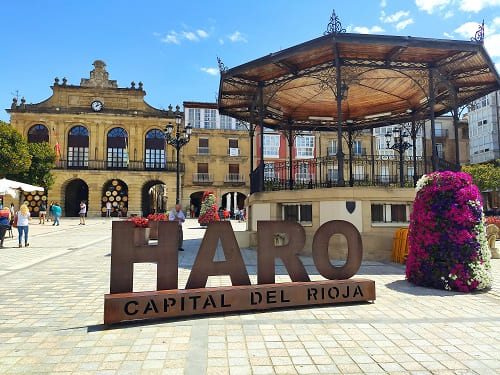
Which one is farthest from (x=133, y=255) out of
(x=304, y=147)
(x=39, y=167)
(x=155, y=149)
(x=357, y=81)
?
(x=304, y=147)

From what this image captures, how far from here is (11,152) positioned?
79.0ft

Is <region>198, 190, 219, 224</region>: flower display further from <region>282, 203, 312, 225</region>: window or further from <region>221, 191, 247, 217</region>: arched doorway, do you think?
<region>221, 191, 247, 217</region>: arched doorway

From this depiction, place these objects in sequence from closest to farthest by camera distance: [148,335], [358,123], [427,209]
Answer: [148,335] → [427,209] → [358,123]

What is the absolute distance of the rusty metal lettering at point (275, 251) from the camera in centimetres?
469

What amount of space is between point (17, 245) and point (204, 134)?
29143 mm

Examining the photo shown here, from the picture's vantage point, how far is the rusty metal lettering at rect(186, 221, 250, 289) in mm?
4398

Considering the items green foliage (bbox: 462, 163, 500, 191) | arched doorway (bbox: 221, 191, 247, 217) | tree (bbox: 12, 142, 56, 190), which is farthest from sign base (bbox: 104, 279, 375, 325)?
arched doorway (bbox: 221, 191, 247, 217)

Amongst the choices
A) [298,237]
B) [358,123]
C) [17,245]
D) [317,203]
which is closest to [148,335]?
[298,237]

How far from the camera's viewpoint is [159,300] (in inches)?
162

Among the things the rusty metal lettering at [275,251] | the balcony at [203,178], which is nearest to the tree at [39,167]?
the balcony at [203,178]

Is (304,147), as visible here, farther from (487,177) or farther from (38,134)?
(38,134)

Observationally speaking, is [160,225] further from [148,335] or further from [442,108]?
[442,108]

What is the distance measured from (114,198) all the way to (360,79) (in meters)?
33.1

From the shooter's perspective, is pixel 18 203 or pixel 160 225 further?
pixel 18 203
